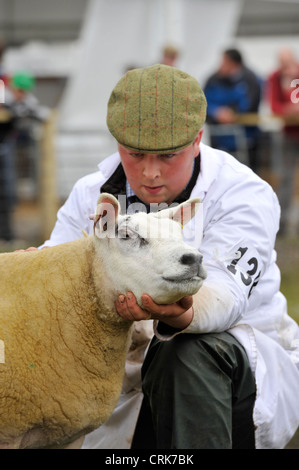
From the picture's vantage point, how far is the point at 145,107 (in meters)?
3.03

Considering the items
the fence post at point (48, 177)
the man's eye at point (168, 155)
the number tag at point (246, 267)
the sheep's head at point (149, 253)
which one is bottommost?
the fence post at point (48, 177)

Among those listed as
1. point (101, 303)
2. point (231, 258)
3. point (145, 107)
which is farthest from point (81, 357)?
point (145, 107)

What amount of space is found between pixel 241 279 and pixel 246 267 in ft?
0.26

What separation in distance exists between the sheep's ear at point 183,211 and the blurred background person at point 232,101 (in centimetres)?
674

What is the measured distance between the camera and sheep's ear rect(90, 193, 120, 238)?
106 inches

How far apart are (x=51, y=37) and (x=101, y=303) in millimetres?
11352

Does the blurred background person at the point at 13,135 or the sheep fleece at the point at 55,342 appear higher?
the sheep fleece at the point at 55,342

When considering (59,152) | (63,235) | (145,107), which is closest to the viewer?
(145,107)

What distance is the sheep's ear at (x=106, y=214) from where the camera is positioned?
269 centimetres

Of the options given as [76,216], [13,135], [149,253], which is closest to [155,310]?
[149,253]

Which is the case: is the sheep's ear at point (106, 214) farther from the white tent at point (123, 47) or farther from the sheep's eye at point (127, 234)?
the white tent at point (123, 47)

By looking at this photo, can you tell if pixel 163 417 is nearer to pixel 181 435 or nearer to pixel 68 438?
pixel 181 435

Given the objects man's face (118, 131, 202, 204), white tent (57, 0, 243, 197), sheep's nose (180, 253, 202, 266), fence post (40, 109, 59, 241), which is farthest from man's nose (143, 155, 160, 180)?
white tent (57, 0, 243, 197)

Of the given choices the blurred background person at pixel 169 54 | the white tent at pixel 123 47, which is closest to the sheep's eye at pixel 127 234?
the blurred background person at pixel 169 54
